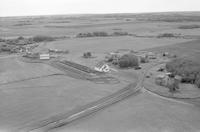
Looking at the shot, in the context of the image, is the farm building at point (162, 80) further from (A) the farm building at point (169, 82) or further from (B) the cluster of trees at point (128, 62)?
(B) the cluster of trees at point (128, 62)

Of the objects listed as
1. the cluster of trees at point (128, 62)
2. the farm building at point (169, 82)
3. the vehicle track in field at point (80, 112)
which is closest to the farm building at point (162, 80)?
the farm building at point (169, 82)

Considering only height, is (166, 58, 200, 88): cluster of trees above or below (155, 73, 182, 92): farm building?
above

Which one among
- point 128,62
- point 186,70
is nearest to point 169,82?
point 186,70

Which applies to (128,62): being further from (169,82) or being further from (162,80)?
(169,82)

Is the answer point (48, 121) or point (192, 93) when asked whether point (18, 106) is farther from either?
point (192, 93)

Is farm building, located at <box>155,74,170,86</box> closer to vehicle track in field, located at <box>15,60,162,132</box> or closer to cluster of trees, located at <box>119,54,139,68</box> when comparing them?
vehicle track in field, located at <box>15,60,162,132</box>

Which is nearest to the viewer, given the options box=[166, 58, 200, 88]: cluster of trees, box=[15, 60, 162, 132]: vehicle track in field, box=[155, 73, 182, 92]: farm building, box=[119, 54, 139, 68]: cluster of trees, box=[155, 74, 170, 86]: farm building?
box=[15, 60, 162, 132]: vehicle track in field

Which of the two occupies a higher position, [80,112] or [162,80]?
[162,80]

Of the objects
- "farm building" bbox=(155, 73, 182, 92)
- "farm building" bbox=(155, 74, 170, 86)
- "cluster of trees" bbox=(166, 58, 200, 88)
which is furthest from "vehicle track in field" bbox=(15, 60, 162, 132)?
"cluster of trees" bbox=(166, 58, 200, 88)
